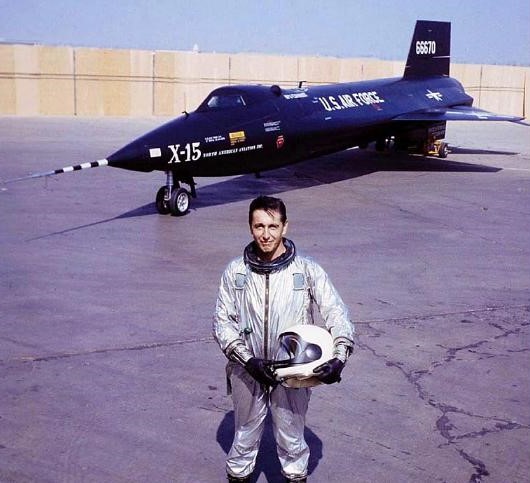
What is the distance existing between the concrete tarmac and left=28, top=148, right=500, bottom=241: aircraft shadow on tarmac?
18 centimetres

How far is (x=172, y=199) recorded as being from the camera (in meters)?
12.7

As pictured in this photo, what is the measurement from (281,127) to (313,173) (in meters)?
4.18

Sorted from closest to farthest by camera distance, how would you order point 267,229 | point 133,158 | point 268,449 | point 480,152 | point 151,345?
point 267,229 < point 268,449 < point 151,345 < point 133,158 < point 480,152

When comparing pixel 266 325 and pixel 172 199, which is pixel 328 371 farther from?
pixel 172 199

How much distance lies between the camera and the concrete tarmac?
16.5 ft

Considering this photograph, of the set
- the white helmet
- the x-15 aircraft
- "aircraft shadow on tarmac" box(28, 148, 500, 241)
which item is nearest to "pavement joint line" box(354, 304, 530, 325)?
the white helmet

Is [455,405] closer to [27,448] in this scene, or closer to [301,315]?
[301,315]

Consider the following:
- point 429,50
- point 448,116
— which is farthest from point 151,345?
point 429,50

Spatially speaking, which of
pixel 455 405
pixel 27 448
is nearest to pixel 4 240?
pixel 27 448

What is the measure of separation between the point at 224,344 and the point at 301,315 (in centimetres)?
48

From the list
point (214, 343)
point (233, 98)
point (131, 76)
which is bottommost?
point (214, 343)

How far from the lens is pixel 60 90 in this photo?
35281 millimetres

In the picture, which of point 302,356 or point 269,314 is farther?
point 269,314

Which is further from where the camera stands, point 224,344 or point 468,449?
point 468,449
